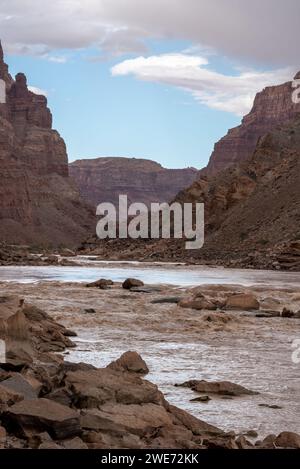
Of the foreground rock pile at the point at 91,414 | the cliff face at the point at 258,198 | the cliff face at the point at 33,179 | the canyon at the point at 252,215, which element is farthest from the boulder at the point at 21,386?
the cliff face at the point at 33,179

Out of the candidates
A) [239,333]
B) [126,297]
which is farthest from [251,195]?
[239,333]

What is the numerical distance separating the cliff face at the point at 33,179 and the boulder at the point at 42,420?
339 feet

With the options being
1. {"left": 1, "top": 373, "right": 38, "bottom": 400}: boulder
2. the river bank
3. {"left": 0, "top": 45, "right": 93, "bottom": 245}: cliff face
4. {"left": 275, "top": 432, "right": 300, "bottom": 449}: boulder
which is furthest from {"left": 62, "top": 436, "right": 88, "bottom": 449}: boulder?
{"left": 0, "top": 45, "right": 93, "bottom": 245}: cliff face

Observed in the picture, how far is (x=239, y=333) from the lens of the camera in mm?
15469

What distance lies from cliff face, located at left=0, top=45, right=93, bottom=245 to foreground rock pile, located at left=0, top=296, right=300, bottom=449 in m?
102

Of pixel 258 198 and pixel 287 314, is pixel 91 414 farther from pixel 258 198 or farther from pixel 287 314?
pixel 258 198

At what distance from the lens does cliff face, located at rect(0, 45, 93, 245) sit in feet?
390

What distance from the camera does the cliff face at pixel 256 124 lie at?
174 metres

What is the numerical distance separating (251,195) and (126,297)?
135 feet

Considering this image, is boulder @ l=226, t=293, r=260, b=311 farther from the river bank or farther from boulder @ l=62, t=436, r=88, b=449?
boulder @ l=62, t=436, r=88, b=449

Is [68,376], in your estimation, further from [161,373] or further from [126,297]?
[126,297]

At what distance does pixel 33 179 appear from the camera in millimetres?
139750

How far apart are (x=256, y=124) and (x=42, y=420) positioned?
583 feet

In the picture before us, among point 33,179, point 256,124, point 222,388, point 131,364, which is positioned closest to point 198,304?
point 131,364
